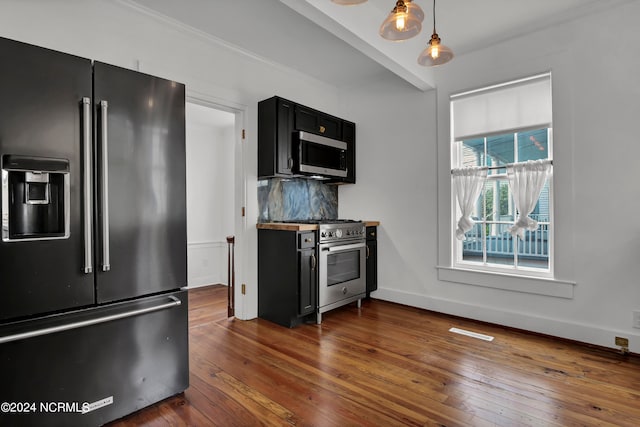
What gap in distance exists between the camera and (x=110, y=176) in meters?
1.71

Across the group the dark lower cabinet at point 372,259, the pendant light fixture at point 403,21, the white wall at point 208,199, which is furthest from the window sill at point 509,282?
the white wall at point 208,199

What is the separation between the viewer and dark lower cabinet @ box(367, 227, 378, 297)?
399cm

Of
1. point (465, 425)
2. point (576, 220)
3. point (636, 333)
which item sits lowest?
point (465, 425)

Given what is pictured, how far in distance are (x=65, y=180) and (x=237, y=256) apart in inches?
78.6

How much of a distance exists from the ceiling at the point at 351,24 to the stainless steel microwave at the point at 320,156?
0.87 metres

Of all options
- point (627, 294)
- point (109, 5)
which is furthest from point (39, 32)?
point (627, 294)

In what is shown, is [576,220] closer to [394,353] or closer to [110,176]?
[394,353]

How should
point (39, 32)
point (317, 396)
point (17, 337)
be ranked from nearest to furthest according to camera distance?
1. point (17, 337)
2. point (317, 396)
3. point (39, 32)

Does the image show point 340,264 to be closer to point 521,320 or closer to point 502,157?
point 521,320

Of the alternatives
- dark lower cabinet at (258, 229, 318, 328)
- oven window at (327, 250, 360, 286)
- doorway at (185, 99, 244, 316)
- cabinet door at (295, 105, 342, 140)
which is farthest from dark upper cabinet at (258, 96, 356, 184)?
doorway at (185, 99, 244, 316)

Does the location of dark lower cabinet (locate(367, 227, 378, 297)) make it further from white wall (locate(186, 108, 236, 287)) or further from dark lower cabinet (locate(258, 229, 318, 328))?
white wall (locate(186, 108, 236, 287))

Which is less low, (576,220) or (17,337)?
(576,220)

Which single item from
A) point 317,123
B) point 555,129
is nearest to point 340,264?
point 317,123

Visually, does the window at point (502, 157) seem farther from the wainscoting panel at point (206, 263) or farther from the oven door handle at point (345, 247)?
the wainscoting panel at point (206, 263)
